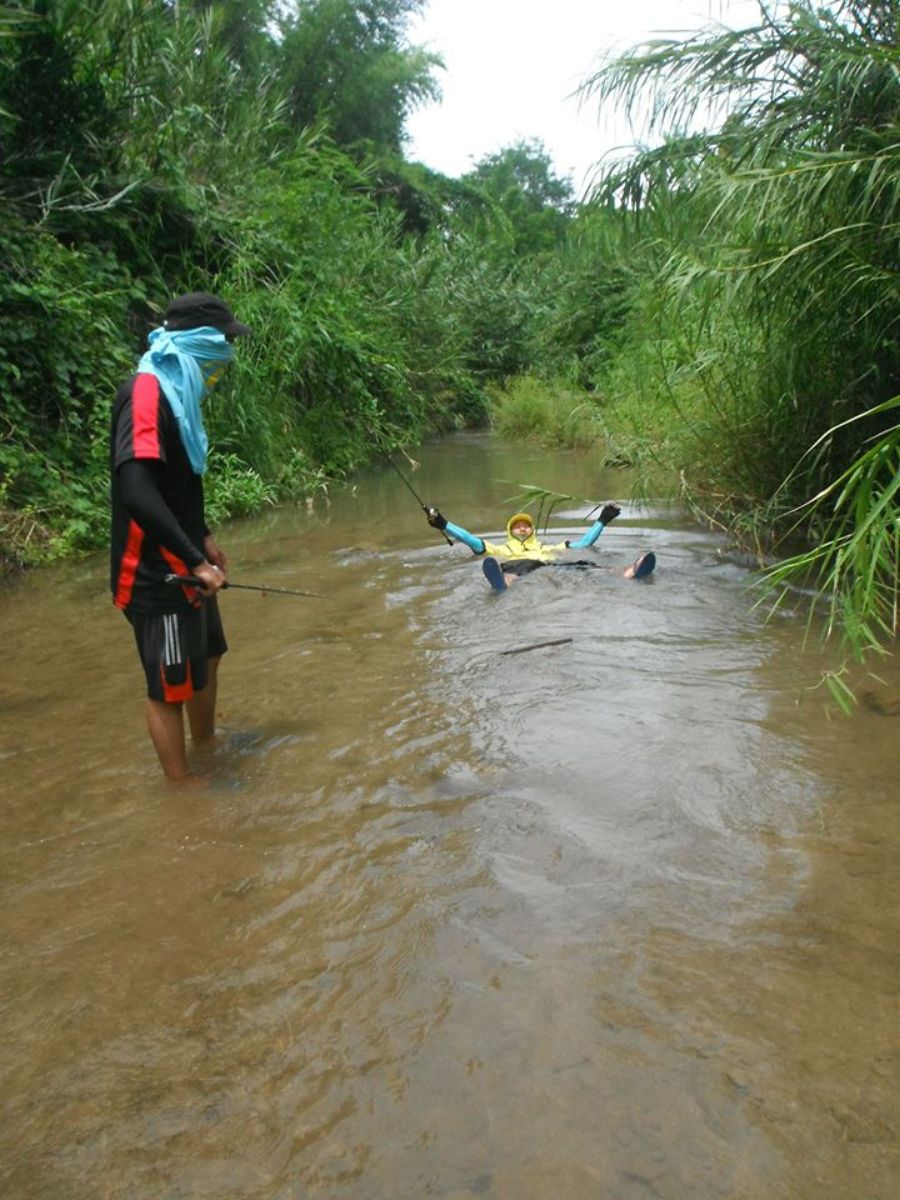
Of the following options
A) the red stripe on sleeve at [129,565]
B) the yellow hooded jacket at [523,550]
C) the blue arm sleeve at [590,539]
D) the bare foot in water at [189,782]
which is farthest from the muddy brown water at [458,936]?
the blue arm sleeve at [590,539]

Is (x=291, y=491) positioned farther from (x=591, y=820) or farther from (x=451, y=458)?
(x=591, y=820)

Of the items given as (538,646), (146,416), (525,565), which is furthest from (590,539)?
(146,416)

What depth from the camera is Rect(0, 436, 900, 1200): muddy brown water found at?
1.77 m

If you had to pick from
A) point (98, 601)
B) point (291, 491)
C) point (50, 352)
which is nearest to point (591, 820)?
point (98, 601)

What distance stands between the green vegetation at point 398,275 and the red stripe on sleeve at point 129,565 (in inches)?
85.2

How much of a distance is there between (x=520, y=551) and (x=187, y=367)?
13.8ft

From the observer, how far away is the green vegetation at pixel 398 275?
16.2ft

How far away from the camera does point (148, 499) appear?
306 cm

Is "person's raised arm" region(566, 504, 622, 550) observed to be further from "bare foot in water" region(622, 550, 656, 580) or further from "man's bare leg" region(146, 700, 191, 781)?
"man's bare leg" region(146, 700, 191, 781)

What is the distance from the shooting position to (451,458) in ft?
52.8

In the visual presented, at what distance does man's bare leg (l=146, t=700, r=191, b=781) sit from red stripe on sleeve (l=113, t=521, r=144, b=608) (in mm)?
387

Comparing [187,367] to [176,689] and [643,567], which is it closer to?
[176,689]

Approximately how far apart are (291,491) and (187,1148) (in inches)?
361

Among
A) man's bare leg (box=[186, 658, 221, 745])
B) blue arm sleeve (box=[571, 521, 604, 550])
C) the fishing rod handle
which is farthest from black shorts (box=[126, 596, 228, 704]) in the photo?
blue arm sleeve (box=[571, 521, 604, 550])
